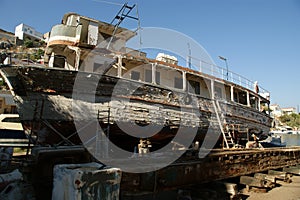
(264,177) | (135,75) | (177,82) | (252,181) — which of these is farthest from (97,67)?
(264,177)

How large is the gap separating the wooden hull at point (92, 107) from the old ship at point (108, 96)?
0.03 meters

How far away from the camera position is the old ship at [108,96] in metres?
8.20

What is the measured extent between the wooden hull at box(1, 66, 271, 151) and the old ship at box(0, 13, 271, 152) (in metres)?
0.03

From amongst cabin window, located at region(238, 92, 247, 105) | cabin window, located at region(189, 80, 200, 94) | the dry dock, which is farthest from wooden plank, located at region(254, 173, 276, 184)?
cabin window, located at region(238, 92, 247, 105)

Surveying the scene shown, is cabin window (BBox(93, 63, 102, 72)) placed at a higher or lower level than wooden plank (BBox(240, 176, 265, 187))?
higher

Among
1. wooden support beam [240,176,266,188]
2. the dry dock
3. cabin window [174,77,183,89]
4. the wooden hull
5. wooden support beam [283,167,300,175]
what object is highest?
cabin window [174,77,183,89]

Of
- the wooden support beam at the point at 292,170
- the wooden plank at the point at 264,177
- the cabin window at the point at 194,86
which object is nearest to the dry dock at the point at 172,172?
the wooden plank at the point at 264,177

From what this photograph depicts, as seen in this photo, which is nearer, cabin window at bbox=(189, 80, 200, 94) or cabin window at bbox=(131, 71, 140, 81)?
cabin window at bbox=(131, 71, 140, 81)

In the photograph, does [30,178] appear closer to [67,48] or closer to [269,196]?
[67,48]

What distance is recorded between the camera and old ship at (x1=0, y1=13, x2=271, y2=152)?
820 cm

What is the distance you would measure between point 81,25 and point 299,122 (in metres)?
83.3

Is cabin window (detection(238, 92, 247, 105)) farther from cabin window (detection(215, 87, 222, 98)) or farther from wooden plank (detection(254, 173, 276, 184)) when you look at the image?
wooden plank (detection(254, 173, 276, 184))

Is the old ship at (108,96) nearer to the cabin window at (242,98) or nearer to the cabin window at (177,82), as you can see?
the cabin window at (177,82)

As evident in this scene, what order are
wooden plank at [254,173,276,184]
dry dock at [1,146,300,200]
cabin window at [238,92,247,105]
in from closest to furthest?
dry dock at [1,146,300,200], wooden plank at [254,173,276,184], cabin window at [238,92,247,105]
